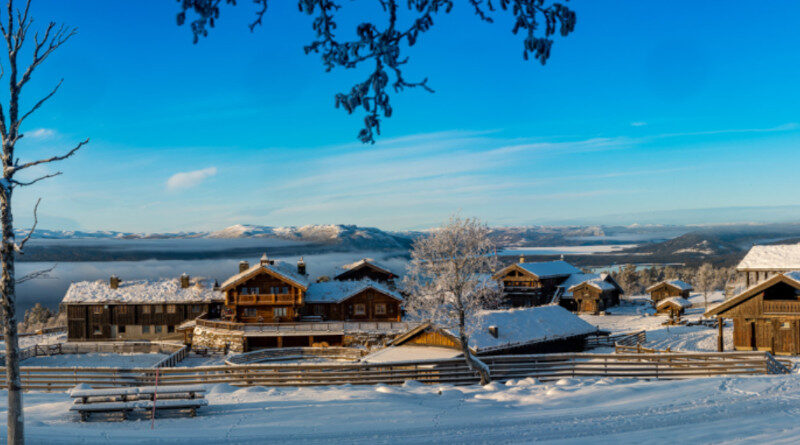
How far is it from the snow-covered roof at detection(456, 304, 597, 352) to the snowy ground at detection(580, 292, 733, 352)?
23.2 feet

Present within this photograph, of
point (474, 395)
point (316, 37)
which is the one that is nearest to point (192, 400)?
point (474, 395)

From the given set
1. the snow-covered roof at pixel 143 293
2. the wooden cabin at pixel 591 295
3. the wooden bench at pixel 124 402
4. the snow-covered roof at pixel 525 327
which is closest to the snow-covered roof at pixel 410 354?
the snow-covered roof at pixel 525 327

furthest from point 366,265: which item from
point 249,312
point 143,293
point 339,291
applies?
point 143,293

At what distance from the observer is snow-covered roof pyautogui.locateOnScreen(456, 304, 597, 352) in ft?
113

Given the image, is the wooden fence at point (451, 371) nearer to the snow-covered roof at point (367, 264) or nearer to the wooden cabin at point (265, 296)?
the wooden cabin at point (265, 296)

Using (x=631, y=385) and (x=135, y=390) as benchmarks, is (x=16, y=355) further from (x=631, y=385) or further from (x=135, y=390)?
(x=631, y=385)

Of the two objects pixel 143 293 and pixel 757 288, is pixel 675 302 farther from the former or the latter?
pixel 143 293

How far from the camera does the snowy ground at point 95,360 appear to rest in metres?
44.9

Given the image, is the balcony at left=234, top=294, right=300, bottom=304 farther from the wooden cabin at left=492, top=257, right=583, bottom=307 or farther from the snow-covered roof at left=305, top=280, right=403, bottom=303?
the wooden cabin at left=492, top=257, right=583, bottom=307

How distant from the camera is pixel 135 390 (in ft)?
55.0

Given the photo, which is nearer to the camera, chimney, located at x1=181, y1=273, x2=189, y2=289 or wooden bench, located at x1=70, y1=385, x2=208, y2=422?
wooden bench, located at x1=70, y1=385, x2=208, y2=422

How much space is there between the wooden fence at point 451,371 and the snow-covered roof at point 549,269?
61.5 meters

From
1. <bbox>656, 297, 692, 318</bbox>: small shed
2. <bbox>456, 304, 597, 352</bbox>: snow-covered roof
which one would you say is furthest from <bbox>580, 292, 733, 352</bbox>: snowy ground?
<bbox>456, 304, 597, 352</bbox>: snow-covered roof

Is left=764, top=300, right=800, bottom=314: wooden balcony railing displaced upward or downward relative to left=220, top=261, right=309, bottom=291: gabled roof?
downward
